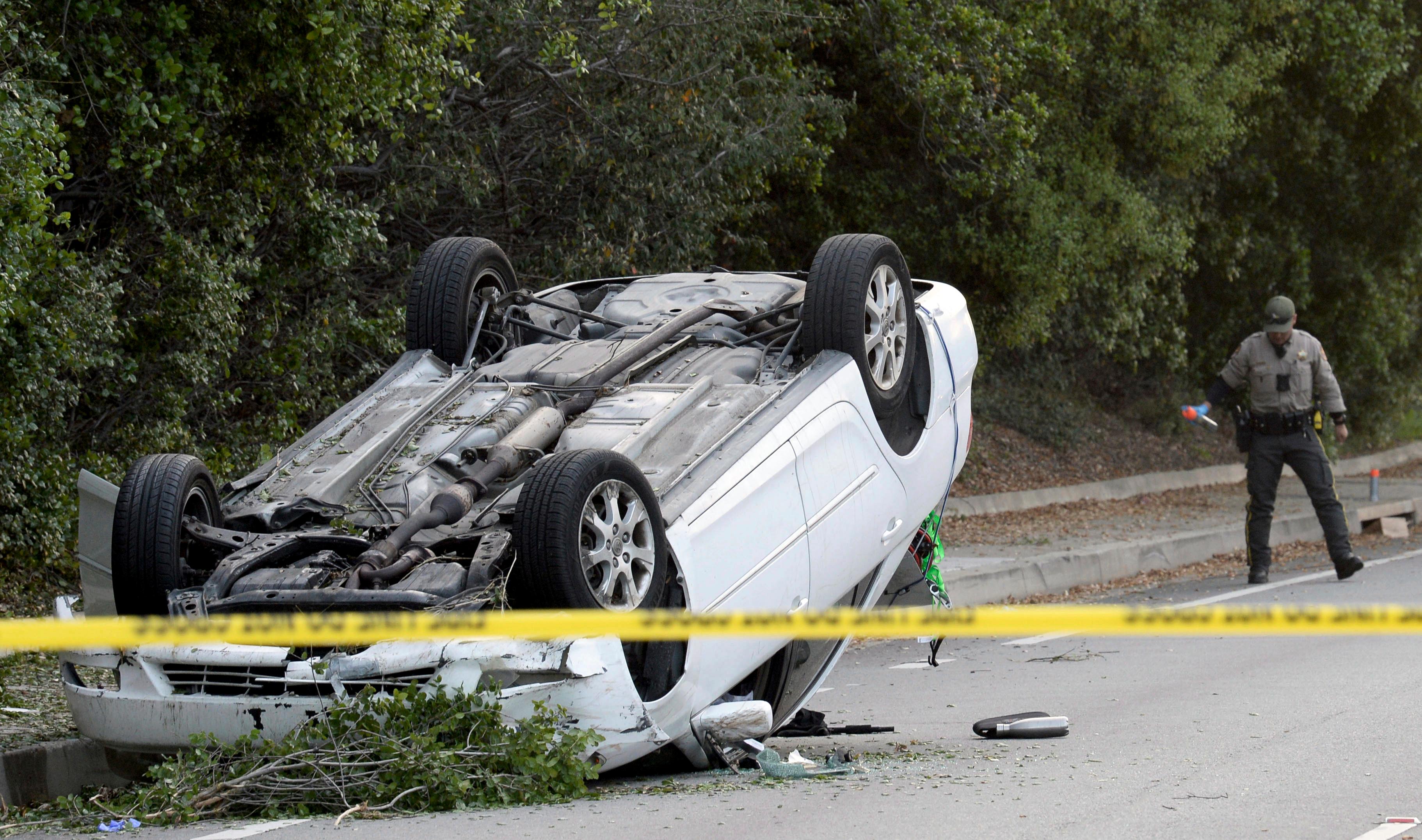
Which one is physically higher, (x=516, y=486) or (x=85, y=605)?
(x=516, y=486)

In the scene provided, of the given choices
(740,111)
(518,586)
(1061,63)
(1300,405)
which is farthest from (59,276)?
(1061,63)

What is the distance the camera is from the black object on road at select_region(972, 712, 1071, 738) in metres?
6.05

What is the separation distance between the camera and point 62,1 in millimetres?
8430

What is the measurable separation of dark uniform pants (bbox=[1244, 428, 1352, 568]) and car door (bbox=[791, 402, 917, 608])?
5989 millimetres

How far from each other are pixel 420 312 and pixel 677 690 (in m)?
2.63

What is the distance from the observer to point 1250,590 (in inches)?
431

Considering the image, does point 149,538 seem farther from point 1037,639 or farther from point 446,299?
point 1037,639

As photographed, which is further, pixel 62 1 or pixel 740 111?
pixel 740 111

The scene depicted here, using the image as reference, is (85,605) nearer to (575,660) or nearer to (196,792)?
(196,792)

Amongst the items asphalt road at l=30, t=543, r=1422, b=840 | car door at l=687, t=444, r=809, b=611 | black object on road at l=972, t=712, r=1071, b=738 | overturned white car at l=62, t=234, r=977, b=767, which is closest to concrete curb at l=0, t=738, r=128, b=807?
overturned white car at l=62, t=234, r=977, b=767

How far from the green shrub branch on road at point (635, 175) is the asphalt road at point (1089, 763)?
3.85m

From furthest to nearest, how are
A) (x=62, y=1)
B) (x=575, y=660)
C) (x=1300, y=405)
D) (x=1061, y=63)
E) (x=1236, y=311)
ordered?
(x=1236, y=311) → (x=1061, y=63) → (x=1300, y=405) → (x=62, y=1) → (x=575, y=660)

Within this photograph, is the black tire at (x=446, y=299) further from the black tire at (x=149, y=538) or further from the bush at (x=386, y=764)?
the bush at (x=386, y=764)

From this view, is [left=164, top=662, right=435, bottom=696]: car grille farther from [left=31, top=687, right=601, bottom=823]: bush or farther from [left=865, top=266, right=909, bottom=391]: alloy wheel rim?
[left=865, top=266, right=909, bottom=391]: alloy wheel rim
